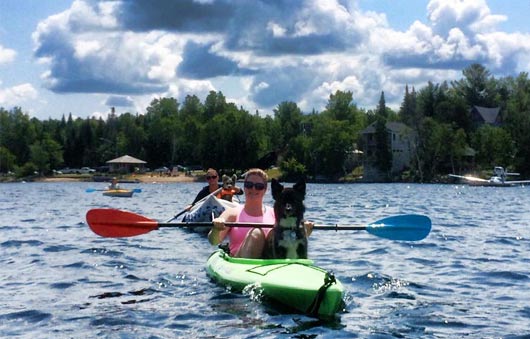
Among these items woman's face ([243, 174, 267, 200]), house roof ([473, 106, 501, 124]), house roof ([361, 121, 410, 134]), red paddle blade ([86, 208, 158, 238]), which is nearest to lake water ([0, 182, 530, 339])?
red paddle blade ([86, 208, 158, 238])

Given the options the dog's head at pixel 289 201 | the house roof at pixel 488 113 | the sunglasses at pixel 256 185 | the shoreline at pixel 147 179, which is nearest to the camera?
the dog's head at pixel 289 201

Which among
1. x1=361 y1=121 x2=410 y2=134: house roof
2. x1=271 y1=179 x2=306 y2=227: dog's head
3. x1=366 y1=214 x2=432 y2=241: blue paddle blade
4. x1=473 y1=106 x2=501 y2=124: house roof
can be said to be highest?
x1=473 y1=106 x2=501 y2=124: house roof

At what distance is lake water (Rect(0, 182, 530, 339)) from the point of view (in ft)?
26.2

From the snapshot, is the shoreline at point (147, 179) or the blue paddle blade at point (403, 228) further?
the shoreline at point (147, 179)

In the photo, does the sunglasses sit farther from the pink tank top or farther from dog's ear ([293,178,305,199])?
dog's ear ([293,178,305,199])

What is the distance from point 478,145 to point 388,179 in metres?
11.0

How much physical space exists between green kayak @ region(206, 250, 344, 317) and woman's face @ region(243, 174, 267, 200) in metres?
1.08

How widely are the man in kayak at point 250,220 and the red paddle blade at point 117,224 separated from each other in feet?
3.93

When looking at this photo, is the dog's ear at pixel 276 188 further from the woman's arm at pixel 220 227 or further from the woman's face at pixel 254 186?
the woman's arm at pixel 220 227

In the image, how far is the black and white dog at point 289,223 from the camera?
931 cm

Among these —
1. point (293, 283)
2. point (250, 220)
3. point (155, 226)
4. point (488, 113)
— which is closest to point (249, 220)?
point (250, 220)

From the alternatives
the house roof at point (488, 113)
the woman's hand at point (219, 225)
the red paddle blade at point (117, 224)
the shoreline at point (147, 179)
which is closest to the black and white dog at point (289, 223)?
the woman's hand at point (219, 225)

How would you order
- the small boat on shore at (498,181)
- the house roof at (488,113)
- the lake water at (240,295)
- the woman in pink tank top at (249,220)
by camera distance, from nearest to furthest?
1. the lake water at (240,295)
2. the woman in pink tank top at (249,220)
3. the small boat on shore at (498,181)
4. the house roof at (488,113)

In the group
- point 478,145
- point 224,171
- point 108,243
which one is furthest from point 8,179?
point 108,243
